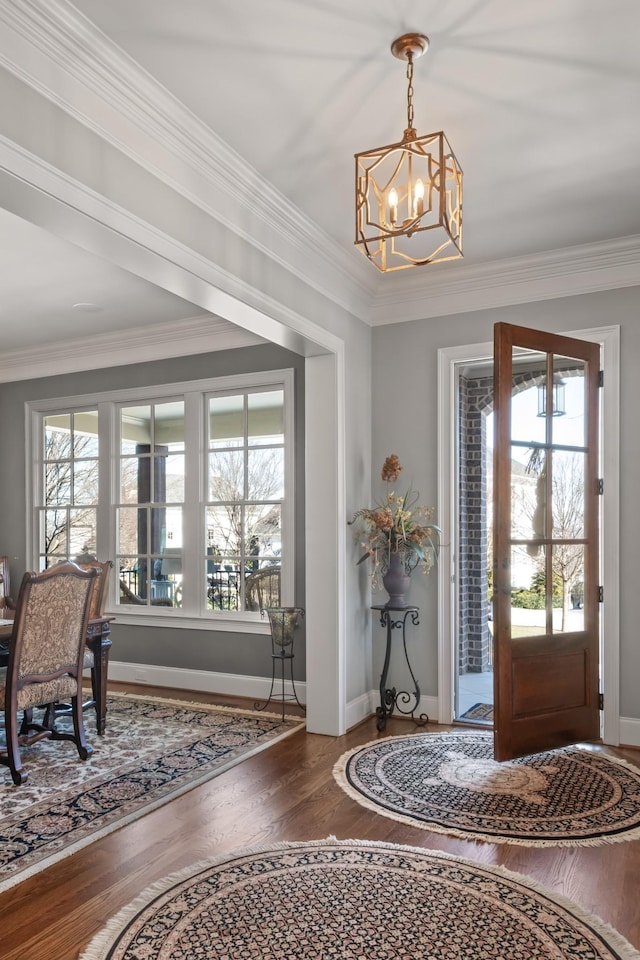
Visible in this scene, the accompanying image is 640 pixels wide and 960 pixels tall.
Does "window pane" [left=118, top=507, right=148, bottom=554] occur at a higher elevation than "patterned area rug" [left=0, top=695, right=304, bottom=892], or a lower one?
higher

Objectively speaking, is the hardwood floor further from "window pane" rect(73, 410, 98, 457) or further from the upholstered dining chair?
"window pane" rect(73, 410, 98, 457)

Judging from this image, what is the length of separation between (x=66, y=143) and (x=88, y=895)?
261 centimetres

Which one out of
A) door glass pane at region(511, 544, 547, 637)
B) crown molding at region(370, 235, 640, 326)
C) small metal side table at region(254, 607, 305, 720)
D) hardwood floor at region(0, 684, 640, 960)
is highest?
crown molding at region(370, 235, 640, 326)

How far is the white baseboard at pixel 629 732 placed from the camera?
4.14 m

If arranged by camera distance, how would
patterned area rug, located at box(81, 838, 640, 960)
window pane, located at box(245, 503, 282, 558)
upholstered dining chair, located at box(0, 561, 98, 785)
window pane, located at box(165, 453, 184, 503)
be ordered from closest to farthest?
patterned area rug, located at box(81, 838, 640, 960), upholstered dining chair, located at box(0, 561, 98, 785), window pane, located at box(245, 503, 282, 558), window pane, located at box(165, 453, 184, 503)

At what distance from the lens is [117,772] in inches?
147

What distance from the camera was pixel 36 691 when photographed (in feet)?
12.2

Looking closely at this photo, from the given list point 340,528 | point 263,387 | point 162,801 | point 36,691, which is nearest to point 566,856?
point 162,801

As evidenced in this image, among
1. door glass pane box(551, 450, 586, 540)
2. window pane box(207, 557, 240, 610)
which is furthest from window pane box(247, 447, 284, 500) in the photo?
door glass pane box(551, 450, 586, 540)

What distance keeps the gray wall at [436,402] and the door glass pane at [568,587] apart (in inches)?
11.7

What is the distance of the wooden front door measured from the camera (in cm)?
384

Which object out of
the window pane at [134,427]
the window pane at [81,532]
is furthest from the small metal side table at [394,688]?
the window pane at [81,532]

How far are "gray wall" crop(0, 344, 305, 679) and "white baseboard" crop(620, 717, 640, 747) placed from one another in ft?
6.92

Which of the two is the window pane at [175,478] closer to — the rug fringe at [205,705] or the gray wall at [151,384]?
the gray wall at [151,384]
